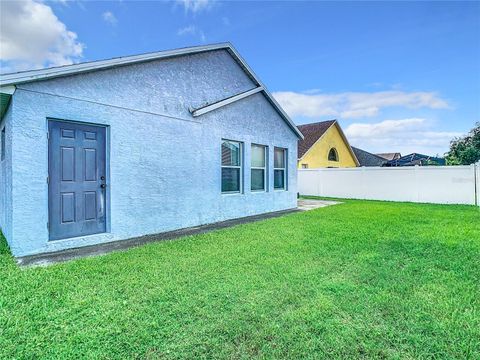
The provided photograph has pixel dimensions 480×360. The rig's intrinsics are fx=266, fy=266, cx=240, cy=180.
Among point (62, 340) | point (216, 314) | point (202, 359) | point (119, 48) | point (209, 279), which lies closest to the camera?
point (202, 359)

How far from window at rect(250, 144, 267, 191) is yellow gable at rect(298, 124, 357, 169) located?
1035cm

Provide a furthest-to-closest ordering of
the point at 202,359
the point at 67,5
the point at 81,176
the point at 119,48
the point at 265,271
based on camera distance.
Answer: the point at 119,48 → the point at 67,5 → the point at 81,176 → the point at 265,271 → the point at 202,359

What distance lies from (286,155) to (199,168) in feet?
16.0

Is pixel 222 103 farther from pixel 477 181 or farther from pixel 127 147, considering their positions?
pixel 477 181

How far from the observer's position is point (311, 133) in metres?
22.6

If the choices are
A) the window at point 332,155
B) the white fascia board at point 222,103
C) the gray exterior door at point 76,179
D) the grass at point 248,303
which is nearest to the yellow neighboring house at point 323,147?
the window at point 332,155

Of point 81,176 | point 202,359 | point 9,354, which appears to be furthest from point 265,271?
point 81,176

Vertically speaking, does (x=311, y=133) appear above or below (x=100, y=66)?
above

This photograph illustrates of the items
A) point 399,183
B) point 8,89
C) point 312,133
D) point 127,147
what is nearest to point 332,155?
point 312,133

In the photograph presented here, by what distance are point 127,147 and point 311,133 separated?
1900cm

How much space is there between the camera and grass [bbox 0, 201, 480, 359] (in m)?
2.26

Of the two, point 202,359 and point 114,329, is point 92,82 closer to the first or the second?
point 114,329

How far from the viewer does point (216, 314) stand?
2.78 metres

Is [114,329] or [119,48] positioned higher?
[119,48]
